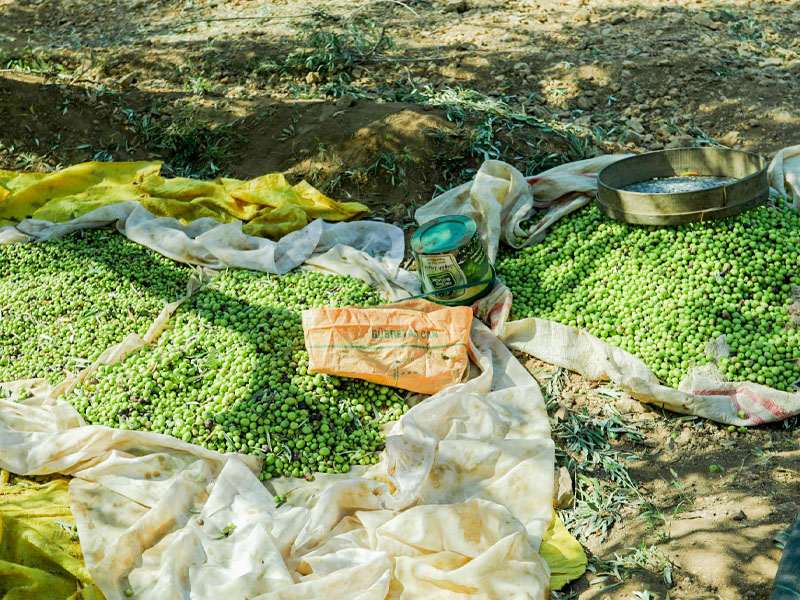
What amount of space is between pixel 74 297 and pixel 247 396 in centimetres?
133

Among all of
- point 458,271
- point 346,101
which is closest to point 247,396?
point 458,271

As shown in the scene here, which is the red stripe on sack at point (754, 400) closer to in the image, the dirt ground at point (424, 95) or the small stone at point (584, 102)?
the dirt ground at point (424, 95)

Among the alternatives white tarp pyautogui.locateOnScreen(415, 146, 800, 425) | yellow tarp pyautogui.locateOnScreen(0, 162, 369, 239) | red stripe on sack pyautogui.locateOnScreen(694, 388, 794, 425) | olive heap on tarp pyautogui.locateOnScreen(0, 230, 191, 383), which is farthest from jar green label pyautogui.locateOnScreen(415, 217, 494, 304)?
olive heap on tarp pyautogui.locateOnScreen(0, 230, 191, 383)

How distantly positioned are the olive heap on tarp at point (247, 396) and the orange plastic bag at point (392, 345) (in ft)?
0.29

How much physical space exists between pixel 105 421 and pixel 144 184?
2.03 metres

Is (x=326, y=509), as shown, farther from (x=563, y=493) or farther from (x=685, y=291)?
(x=685, y=291)

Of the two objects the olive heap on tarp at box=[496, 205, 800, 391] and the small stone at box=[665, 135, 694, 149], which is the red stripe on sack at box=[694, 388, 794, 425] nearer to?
the olive heap on tarp at box=[496, 205, 800, 391]

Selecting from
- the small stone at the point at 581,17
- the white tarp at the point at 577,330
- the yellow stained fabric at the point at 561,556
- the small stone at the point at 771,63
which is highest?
the small stone at the point at 581,17

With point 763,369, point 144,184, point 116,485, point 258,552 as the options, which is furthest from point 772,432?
point 144,184

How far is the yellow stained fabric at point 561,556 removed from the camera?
96.2 inches

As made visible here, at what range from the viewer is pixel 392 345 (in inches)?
130

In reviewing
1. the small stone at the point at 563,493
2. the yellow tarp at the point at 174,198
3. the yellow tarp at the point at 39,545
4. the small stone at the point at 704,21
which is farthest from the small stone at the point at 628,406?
the small stone at the point at 704,21

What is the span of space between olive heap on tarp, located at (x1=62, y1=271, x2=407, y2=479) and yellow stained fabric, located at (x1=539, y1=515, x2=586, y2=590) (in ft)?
Result: 2.56

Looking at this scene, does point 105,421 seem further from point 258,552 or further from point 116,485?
point 258,552
